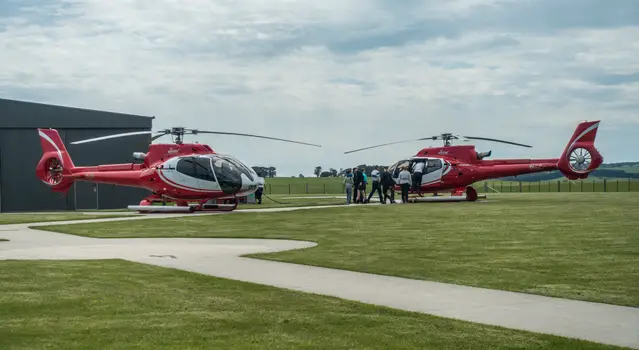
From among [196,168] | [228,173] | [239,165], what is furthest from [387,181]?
[196,168]

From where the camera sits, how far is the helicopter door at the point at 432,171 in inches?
1524

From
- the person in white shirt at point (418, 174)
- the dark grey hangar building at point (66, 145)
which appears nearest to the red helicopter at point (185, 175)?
the person in white shirt at point (418, 174)

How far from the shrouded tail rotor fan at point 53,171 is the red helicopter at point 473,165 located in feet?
51.4

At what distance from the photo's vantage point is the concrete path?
7.99 metres

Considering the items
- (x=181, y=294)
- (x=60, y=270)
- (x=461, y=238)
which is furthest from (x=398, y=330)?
(x=461, y=238)

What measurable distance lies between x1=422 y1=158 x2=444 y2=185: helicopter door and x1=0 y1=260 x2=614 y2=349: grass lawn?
2858 cm

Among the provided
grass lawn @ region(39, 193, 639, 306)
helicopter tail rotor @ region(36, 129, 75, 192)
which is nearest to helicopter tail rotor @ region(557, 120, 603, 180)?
grass lawn @ region(39, 193, 639, 306)

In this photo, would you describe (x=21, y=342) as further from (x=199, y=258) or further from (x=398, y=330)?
(x=199, y=258)

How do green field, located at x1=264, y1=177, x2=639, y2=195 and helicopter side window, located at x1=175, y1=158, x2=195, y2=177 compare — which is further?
green field, located at x1=264, y1=177, x2=639, y2=195

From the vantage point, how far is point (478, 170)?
38.2m

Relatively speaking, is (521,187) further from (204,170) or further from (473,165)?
(204,170)

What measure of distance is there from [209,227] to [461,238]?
780 centimetres

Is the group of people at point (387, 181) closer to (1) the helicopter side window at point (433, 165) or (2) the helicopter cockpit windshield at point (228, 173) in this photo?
(1) the helicopter side window at point (433, 165)

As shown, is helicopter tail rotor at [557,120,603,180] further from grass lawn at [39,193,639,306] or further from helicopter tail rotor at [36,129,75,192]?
helicopter tail rotor at [36,129,75,192]
